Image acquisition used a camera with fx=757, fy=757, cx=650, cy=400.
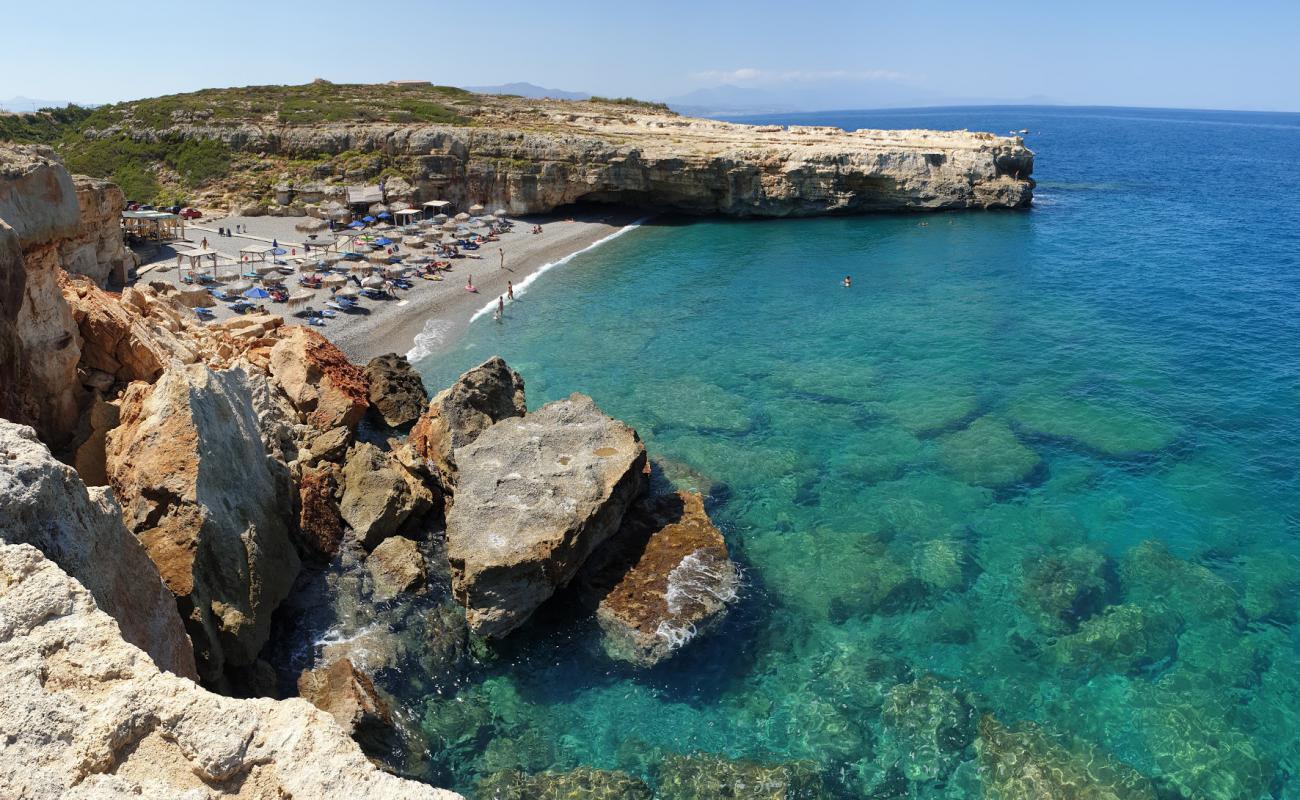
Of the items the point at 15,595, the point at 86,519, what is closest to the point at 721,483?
the point at 86,519

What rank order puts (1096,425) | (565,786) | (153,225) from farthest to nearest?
(153,225) → (1096,425) → (565,786)

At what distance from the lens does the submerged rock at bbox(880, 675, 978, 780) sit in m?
16.8

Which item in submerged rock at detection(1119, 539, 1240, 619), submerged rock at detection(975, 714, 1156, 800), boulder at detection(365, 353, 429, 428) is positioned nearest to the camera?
submerged rock at detection(975, 714, 1156, 800)

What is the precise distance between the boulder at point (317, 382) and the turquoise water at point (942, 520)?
25.1ft

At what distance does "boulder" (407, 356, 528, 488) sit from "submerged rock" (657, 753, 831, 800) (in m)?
12.0

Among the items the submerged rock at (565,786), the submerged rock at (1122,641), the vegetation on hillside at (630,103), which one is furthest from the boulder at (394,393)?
the vegetation on hillside at (630,103)

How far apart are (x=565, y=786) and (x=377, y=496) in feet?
35.6

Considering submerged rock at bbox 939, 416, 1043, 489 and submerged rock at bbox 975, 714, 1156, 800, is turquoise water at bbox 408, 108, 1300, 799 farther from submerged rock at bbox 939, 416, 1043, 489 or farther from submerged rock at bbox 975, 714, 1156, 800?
submerged rock at bbox 975, 714, 1156, 800

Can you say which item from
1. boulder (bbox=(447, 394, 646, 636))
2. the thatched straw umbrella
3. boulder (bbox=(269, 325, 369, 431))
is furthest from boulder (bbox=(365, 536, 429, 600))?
the thatched straw umbrella

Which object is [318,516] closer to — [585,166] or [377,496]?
[377,496]

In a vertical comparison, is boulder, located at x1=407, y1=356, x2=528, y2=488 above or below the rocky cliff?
below

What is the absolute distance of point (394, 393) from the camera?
30891 mm

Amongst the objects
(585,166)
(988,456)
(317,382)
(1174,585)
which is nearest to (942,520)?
(988,456)

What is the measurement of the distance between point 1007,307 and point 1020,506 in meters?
25.7
